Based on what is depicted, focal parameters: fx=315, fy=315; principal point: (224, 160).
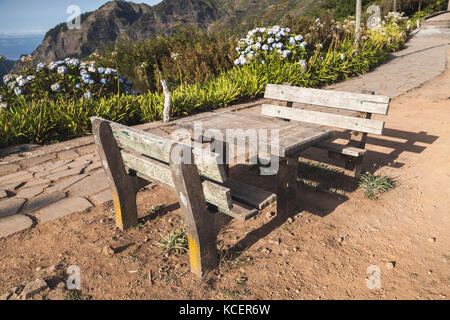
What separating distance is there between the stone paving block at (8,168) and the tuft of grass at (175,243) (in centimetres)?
266

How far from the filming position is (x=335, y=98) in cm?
346

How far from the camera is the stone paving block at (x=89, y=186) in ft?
11.0

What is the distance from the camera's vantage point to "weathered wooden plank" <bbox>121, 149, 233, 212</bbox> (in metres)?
1.88

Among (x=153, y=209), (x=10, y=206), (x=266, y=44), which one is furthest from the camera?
(x=266, y=44)

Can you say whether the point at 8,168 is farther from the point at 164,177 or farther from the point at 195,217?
the point at 195,217

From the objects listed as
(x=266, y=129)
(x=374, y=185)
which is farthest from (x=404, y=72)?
(x=266, y=129)

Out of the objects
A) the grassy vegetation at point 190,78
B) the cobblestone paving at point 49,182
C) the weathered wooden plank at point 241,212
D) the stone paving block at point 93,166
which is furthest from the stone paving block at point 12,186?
the weathered wooden plank at point 241,212

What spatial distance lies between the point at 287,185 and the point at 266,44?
5.59 m

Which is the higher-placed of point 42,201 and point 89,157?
point 89,157

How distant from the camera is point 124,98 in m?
5.59

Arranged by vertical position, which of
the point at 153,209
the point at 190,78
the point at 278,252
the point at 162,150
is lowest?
the point at 278,252

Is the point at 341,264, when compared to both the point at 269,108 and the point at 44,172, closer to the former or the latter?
the point at 269,108

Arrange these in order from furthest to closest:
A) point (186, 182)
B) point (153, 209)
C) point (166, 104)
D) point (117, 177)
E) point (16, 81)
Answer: point (16, 81), point (166, 104), point (153, 209), point (117, 177), point (186, 182)
